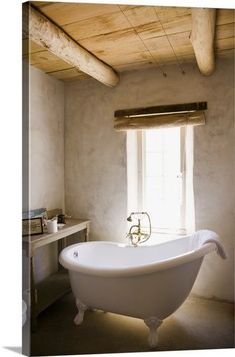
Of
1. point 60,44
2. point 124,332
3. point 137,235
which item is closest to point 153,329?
point 124,332

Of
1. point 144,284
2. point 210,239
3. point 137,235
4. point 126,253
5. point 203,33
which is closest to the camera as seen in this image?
point 203,33

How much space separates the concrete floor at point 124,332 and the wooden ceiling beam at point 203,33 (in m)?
2.02

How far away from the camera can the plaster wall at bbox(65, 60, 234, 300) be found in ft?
8.03

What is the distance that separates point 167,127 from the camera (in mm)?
2533

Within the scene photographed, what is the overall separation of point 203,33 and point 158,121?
0.95m

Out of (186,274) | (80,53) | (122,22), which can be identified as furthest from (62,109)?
(186,274)

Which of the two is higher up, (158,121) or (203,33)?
(203,33)

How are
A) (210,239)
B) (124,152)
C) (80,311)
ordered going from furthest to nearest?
(124,152), (80,311), (210,239)

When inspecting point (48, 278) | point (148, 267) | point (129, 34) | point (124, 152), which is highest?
point (129, 34)

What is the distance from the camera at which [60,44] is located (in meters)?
1.90

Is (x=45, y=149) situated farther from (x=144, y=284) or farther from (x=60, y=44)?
(x=144, y=284)

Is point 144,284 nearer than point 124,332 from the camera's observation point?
Yes

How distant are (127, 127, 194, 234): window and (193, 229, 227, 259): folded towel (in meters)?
0.41

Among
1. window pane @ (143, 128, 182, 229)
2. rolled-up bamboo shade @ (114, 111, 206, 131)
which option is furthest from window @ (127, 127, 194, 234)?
rolled-up bamboo shade @ (114, 111, 206, 131)
